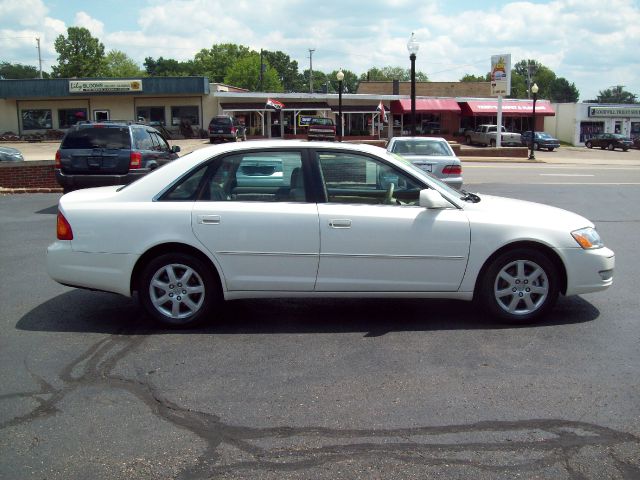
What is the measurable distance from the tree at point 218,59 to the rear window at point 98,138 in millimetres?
116542

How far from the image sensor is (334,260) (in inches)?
223

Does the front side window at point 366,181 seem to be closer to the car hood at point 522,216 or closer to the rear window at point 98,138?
the car hood at point 522,216

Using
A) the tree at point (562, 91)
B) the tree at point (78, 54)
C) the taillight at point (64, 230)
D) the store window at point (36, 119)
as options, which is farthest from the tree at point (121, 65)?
the taillight at point (64, 230)

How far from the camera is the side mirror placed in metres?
5.59

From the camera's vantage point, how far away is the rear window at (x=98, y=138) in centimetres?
1247

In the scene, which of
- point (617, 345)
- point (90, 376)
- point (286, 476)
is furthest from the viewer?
point (617, 345)

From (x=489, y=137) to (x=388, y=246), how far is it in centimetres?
4765

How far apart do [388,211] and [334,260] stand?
0.62 metres

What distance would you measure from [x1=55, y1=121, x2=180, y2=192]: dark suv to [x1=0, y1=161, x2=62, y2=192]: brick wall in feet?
14.5

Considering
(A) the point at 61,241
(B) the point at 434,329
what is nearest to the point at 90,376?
(A) the point at 61,241

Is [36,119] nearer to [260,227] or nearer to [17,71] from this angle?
[260,227]

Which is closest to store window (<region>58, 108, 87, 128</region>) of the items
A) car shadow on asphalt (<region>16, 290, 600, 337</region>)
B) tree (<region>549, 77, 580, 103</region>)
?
car shadow on asphalt (<region>16, 290, 600, 337</region>)

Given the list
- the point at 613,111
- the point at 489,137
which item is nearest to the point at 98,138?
the point at 489,137

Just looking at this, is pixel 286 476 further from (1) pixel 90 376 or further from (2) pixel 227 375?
(1) pixel 90 376
